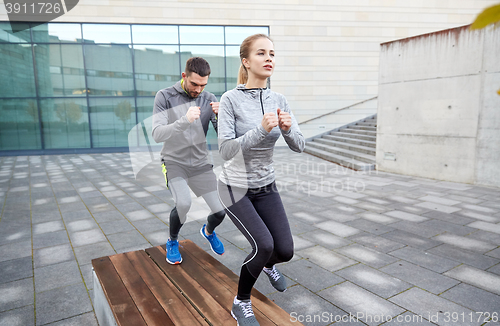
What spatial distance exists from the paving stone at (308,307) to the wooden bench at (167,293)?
1.46 feet

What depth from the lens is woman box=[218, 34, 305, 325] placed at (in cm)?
232

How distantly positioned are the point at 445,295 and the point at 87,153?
1553 cm

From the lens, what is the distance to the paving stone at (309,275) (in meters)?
3.33

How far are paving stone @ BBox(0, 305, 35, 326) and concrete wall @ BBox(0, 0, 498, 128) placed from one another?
14.0 m

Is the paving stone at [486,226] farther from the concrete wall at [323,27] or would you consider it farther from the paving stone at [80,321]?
the concrete wall at [323,27]

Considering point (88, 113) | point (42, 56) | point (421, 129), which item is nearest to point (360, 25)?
point (421, 129)

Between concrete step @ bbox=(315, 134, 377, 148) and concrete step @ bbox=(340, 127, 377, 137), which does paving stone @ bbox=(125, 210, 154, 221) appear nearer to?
concrete step @ bbox=(315, 134, 377, 148)

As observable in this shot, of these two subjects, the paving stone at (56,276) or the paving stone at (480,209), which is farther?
the paving stone at (480,209)

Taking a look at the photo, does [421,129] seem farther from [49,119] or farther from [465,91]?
[49,119]

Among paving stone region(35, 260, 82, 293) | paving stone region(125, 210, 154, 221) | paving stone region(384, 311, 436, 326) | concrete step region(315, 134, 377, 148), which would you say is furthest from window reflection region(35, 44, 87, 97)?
paving stone region(384, 311, 436, 326)

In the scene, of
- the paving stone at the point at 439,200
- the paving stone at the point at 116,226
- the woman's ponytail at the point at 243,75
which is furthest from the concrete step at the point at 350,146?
the woman's ponytail at the point at 243,75

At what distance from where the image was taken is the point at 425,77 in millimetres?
8273

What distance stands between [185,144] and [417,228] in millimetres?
3511

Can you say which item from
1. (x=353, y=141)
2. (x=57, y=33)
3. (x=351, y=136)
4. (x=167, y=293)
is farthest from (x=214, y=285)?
(x=57, y=33)
